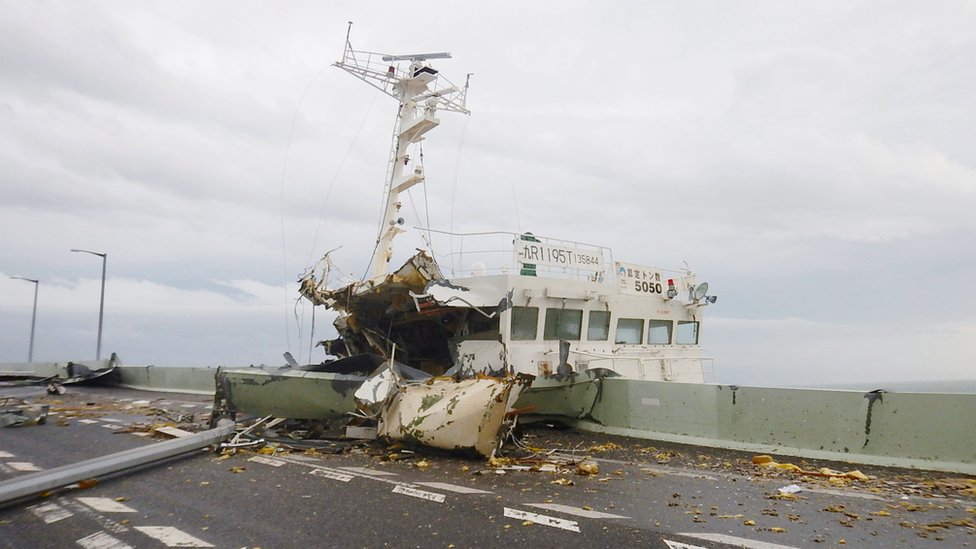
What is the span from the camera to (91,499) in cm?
543

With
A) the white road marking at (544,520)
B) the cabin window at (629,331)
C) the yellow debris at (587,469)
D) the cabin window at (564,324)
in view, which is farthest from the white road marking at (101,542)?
the cabin window at (629,331)

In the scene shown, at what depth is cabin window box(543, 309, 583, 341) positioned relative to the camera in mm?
12461

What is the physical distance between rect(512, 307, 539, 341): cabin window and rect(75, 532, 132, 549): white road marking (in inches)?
327

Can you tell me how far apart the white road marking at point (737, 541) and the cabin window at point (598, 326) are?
28.8ft

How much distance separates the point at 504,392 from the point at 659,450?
281cm

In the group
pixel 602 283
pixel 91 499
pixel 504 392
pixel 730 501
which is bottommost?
pixel 91 499

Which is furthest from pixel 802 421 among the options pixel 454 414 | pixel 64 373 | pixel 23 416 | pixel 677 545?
pixel 64 373

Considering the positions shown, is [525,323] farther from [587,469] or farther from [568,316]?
[587,469]

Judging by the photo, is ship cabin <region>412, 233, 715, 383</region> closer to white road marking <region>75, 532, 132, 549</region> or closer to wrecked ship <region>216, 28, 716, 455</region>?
wrecked ship <region>216, 28, 716, 455</region>

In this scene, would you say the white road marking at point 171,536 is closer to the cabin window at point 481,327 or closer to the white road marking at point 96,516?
the white road marking at point 96,516

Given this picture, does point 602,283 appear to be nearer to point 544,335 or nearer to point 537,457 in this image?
point 544,335

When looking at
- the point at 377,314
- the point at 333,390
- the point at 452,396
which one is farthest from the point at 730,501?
the point at 377,314

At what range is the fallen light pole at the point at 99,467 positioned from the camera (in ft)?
17.2

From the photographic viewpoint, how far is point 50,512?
16.4ft
